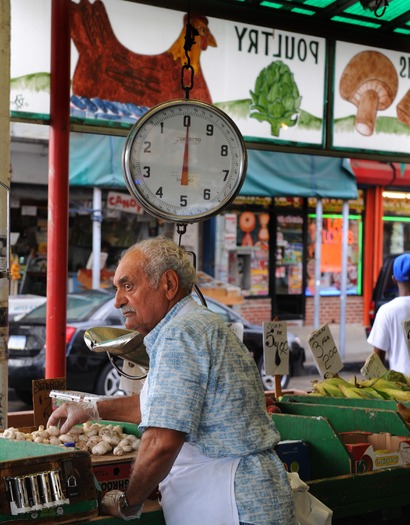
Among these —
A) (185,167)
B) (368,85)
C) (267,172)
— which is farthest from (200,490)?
(267,172)

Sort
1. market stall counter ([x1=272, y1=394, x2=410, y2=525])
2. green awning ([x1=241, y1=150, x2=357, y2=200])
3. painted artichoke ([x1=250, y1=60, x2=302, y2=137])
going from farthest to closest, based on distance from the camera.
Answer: green awning ([x1=241, y1=150, x2=357, y2=200])
painted artichoke ([x1=250, y1=60, x2=302, y2=137])
market stall counter ([x1=272, y1=394, x2=410, y2=525])

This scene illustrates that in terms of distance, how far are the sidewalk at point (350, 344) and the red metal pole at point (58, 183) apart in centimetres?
798

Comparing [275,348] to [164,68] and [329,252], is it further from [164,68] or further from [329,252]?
[329,252]

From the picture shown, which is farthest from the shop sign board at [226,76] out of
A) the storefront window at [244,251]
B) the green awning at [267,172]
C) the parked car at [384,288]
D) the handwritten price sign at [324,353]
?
the storefront window at [244,251]

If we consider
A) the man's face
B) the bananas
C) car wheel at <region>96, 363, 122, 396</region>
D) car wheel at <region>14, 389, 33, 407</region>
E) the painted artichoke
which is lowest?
car wheel at <region>14, 389, 33, 407</region>

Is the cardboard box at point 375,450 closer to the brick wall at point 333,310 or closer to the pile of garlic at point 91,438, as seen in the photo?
the pile of garlic at point 91,438

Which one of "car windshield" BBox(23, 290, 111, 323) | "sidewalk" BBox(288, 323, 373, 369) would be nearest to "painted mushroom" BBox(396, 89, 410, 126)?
"car windshield" BBox(23, 290, 111, 323)

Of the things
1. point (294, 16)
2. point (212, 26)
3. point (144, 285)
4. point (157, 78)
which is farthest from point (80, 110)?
point (144, 285)

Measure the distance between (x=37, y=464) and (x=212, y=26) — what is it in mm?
3189

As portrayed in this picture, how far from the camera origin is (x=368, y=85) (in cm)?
513

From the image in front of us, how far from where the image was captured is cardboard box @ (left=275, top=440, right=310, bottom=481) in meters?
2.80

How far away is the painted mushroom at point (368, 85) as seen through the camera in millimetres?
4973

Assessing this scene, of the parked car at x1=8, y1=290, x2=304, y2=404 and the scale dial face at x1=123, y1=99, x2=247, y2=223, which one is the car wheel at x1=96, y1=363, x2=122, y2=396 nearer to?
the parked car at x1=8, y1=290, x2=304, y2=404

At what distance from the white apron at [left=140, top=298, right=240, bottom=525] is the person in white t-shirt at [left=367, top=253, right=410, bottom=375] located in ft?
9.57
